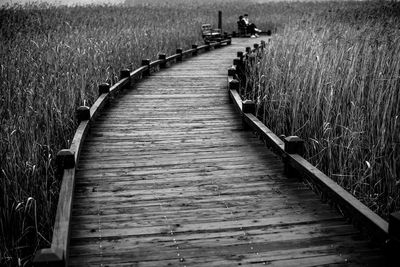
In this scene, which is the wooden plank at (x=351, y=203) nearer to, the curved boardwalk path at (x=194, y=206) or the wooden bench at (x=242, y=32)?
the curved boardwalk path at (x=194, y=206)

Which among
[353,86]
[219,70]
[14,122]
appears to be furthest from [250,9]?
[14,122]

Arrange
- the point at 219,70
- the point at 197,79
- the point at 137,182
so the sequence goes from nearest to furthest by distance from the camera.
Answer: the point at 137,182
the point at 197,79
the point at 219,70

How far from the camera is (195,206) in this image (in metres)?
3.38

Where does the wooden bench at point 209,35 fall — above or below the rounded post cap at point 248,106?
above

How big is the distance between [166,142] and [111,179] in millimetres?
1219

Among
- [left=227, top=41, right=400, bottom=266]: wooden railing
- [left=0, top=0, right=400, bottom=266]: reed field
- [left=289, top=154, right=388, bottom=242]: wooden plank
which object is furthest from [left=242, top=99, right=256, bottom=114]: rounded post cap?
[left=289, top=154, right=388, bottom=242]: wooden plank

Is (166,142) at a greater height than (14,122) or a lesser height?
lesser

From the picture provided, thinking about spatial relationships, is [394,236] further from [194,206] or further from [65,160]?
[65,160]

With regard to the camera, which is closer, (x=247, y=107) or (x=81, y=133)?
(x=81, y=133)

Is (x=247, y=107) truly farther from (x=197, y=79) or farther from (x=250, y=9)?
(x=250, y=9)

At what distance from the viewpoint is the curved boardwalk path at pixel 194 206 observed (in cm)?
269

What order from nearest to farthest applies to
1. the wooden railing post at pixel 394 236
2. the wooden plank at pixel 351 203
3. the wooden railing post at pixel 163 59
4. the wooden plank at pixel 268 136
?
1. the wooden railing post at pixel 394 236
2. the wooden plank at pixel 351 203
3. the wooden plank at pixel 268 136
4. the wooden railing post at pixel 163 59

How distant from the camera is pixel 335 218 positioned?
3160 mm

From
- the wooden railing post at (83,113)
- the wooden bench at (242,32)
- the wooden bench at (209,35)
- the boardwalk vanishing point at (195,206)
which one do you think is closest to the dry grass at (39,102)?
the wooden railing post at (83,113)
